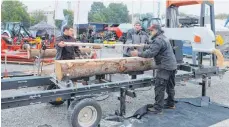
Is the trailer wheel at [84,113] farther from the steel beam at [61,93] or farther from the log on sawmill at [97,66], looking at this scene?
the log on sawmill at [97,66]

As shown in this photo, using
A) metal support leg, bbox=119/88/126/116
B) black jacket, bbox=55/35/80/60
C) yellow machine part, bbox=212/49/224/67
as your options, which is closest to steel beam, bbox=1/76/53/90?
black jacket, bbox=55/35/80/60

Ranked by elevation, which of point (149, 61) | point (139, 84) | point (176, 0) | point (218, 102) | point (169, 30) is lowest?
point (218, 102)

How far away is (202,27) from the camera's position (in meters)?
5.57

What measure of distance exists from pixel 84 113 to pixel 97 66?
1056 mm

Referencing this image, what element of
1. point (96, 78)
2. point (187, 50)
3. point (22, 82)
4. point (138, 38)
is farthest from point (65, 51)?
point (187, 50)

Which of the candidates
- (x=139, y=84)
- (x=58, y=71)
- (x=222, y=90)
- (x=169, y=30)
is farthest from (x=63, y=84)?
(x=222, y=90)

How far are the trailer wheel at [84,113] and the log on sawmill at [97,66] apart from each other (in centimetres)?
68

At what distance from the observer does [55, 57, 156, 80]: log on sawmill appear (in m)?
4.43

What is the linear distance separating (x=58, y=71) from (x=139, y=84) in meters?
1.59

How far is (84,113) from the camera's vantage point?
411cm

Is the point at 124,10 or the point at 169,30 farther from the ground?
the point at 124,10

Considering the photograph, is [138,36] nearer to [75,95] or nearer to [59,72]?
[59,72]

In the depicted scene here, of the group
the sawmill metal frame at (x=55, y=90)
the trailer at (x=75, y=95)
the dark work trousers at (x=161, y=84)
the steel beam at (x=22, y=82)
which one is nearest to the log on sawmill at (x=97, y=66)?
the trailer at (x=75, y=95)

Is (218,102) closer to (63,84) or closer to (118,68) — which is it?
(118,68)
